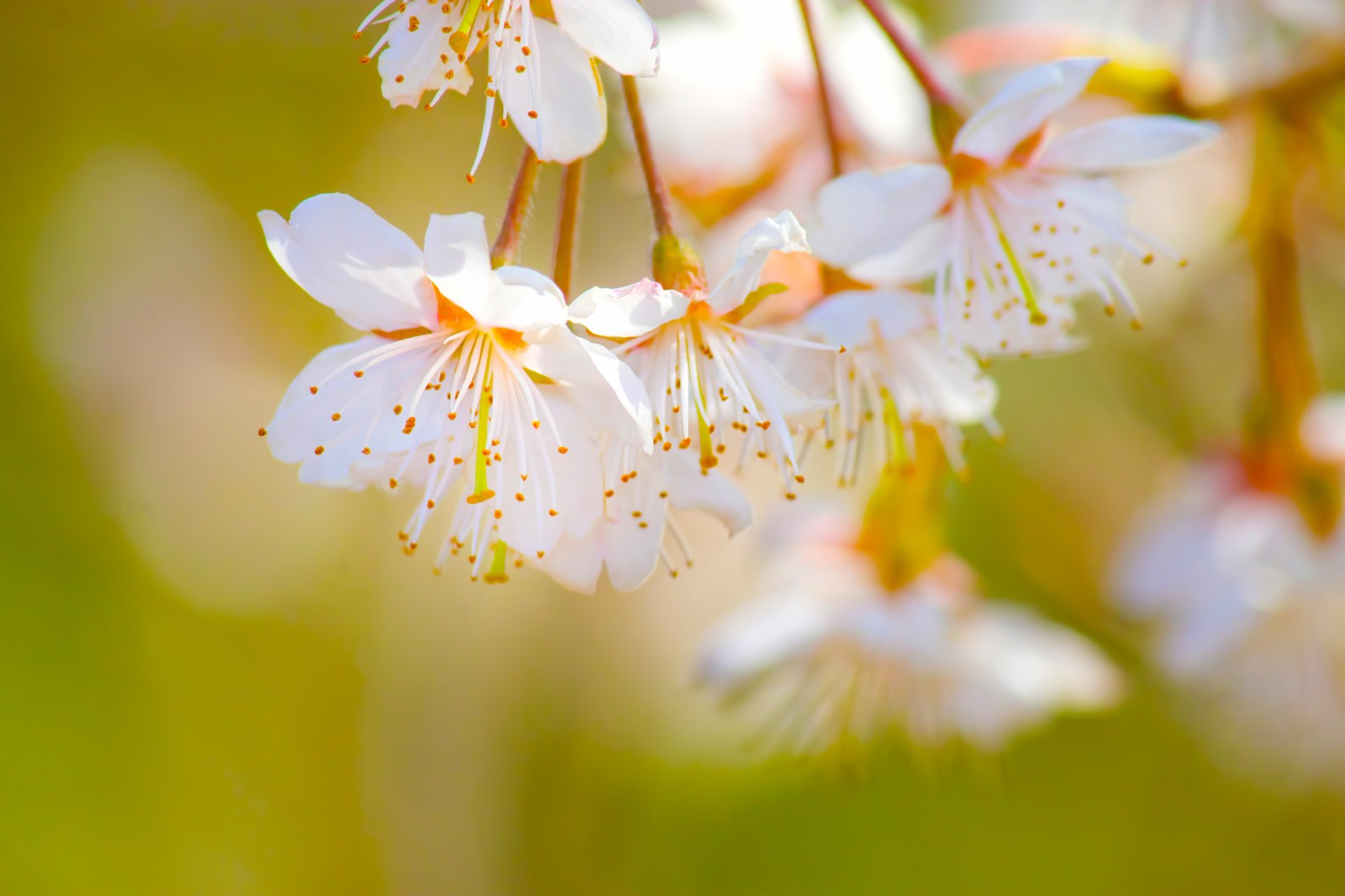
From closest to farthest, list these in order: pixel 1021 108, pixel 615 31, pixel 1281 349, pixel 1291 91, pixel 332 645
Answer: pixel 615 31 < pixel 1021 108 < pixel 1291 91 < pixel 1281 349 < pixel 332 645

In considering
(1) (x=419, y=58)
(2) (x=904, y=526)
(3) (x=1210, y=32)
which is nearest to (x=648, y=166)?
(1) (x=419, y=58)

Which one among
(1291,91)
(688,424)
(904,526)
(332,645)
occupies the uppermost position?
(688,424)

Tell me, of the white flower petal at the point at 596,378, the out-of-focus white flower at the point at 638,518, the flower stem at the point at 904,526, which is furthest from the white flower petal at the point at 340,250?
the flower stem at the point at 904,526

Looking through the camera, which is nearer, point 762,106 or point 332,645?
point 762,106

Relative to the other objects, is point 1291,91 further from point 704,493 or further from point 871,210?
point 704,493

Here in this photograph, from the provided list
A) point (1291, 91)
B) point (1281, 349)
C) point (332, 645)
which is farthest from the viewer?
point (332, 645)

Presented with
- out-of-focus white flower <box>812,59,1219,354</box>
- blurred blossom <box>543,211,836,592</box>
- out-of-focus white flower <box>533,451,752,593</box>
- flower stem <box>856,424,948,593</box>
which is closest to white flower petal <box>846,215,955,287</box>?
out-of-focus white flower <box>812,59,1219,354</box>

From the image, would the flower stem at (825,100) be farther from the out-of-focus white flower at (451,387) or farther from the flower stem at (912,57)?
the out-of-focus white flower at (451,387)
